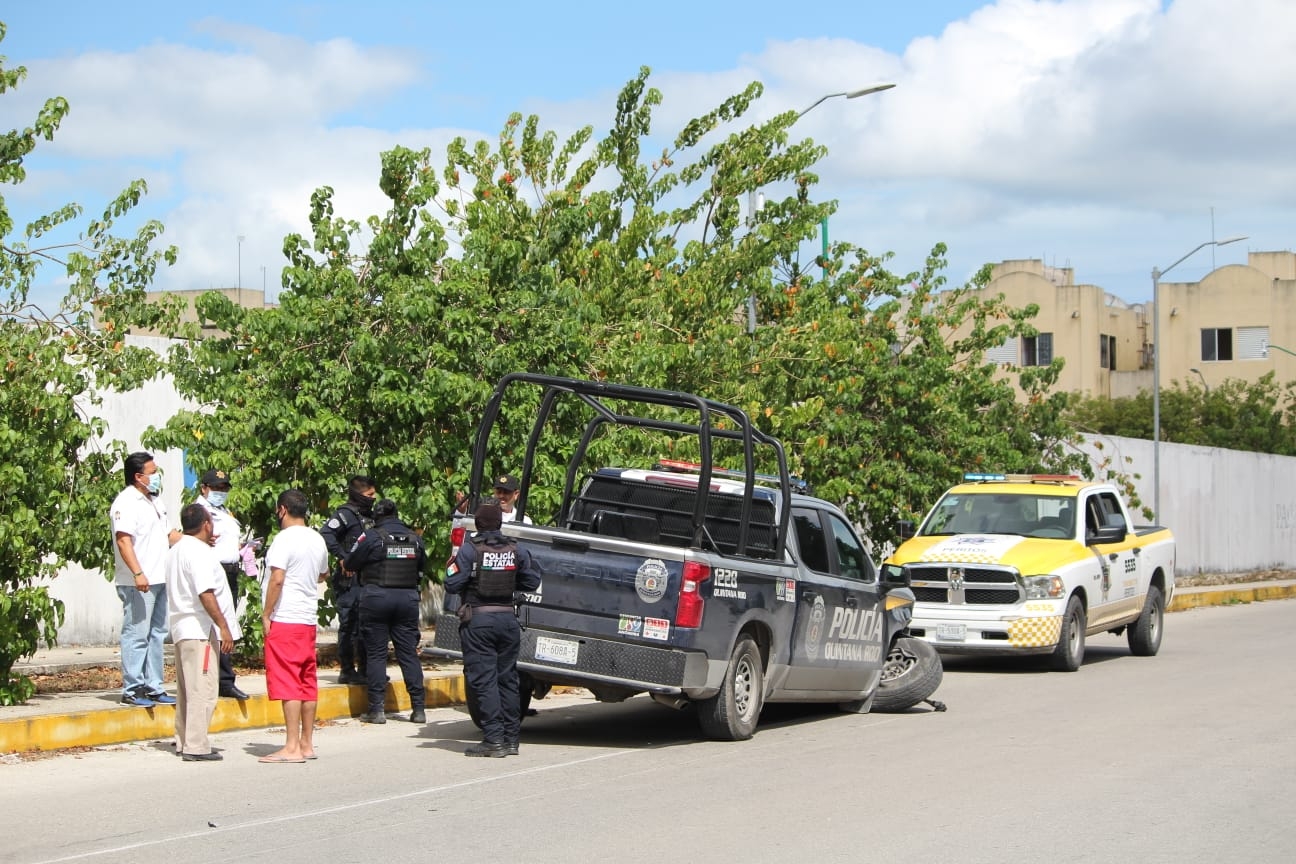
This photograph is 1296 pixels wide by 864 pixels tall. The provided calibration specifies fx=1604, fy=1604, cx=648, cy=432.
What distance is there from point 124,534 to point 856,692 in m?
5.95

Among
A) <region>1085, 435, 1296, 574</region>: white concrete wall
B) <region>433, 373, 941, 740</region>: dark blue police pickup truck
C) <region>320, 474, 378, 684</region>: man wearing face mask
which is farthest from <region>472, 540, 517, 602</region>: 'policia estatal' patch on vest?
<region>1085, 435, 1296, 574</region>: white concrete wall

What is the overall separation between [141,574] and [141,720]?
102 centimetres

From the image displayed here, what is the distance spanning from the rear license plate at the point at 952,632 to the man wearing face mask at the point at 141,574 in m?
8.59

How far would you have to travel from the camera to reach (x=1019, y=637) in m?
16.9

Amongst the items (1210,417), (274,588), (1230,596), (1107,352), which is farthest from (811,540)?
(1107,352)

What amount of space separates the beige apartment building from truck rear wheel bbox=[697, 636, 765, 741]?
58460 mm

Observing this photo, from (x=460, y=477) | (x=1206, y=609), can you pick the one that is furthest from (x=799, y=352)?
(x=1206, y=609)

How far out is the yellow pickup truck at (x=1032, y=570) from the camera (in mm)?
17031

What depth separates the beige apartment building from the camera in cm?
6850

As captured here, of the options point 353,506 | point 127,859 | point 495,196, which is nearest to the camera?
point 127,859

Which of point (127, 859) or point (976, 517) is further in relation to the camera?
point (976, 517)

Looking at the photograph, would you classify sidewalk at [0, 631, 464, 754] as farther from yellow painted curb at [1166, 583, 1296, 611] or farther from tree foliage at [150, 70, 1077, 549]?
yellow painted curb at [1166, 583, 1296, 611]

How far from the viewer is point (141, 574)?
1138 cm

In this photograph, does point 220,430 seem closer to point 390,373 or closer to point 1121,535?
point 390,373
